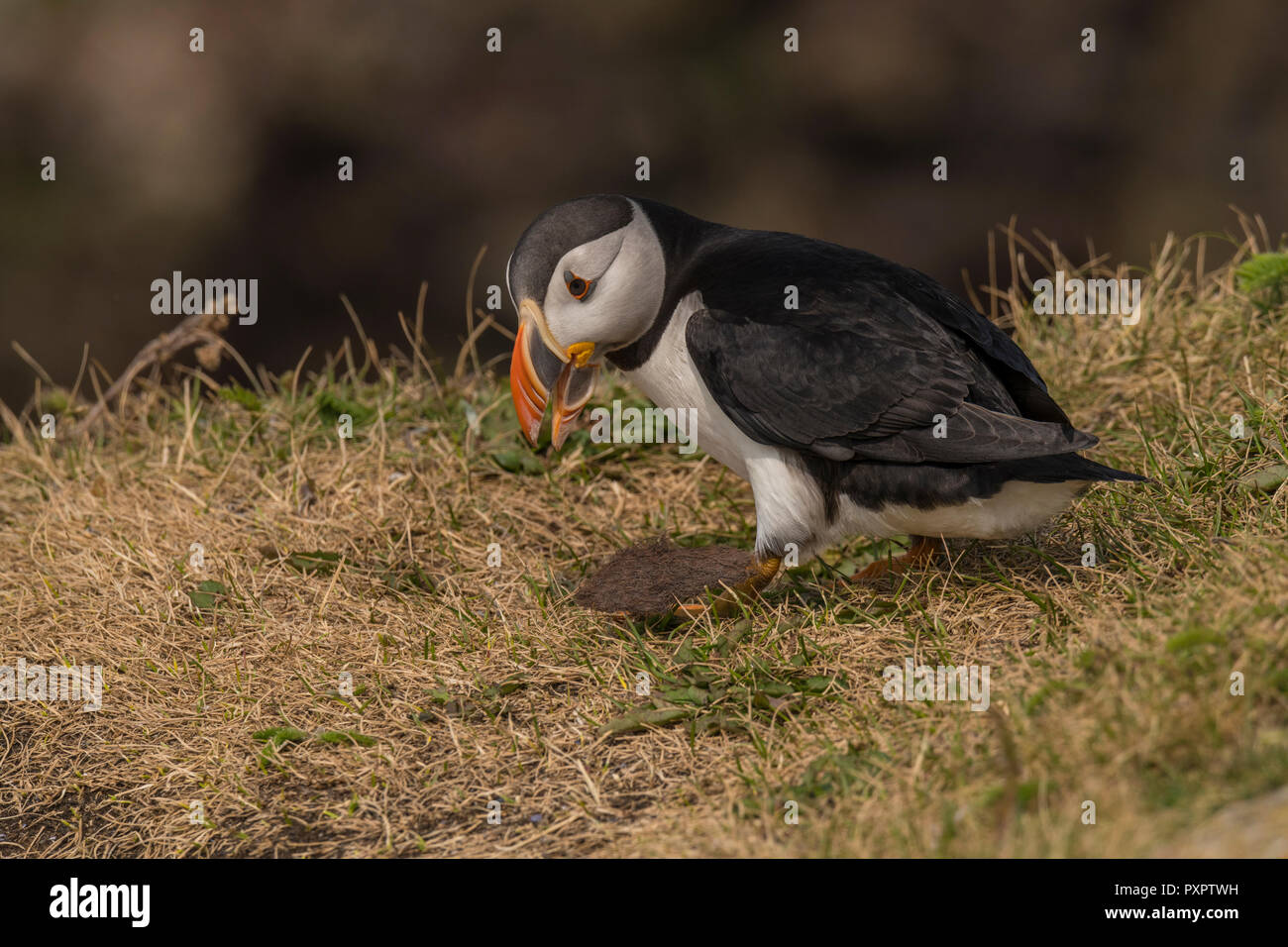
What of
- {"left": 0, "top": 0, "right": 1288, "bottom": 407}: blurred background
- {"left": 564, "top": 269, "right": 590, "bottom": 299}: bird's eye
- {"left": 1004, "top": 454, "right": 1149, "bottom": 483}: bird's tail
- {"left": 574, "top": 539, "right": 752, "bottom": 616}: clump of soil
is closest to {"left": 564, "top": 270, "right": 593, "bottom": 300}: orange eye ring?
{"left": 564, "top": 269, "right": 590, "bottom": 299}: bird's eye

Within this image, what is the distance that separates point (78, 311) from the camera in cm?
979

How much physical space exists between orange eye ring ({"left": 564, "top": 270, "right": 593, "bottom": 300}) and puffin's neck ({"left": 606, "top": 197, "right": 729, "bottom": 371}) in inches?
10.6

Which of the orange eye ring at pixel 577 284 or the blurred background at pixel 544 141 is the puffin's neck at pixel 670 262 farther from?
the blurred background at pixel 544 141

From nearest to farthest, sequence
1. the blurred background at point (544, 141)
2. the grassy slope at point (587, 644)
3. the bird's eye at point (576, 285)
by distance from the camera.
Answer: the grassy slope at point (587, 644), the bird's eye at point (576, 285), the blurred background at point (544, 141)

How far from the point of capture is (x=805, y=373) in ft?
12.4

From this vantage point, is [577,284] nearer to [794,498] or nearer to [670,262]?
[670,262]

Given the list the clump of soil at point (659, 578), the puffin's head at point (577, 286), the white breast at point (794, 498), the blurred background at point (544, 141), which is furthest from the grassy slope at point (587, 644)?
the blurred background at point (544, 141)

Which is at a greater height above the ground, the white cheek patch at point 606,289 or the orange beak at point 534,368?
the white cheek patch at point 606,289

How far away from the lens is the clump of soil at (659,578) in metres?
4.11

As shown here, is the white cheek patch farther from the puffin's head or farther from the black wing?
the black wing

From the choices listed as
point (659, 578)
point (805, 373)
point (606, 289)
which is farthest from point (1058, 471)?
point (606, 289)

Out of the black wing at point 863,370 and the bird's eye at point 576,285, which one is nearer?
the black wing at point 863,370

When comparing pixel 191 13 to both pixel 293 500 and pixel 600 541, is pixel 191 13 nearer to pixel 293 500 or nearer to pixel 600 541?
pixel 293 500

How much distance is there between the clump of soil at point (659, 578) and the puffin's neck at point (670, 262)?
0.67 m
